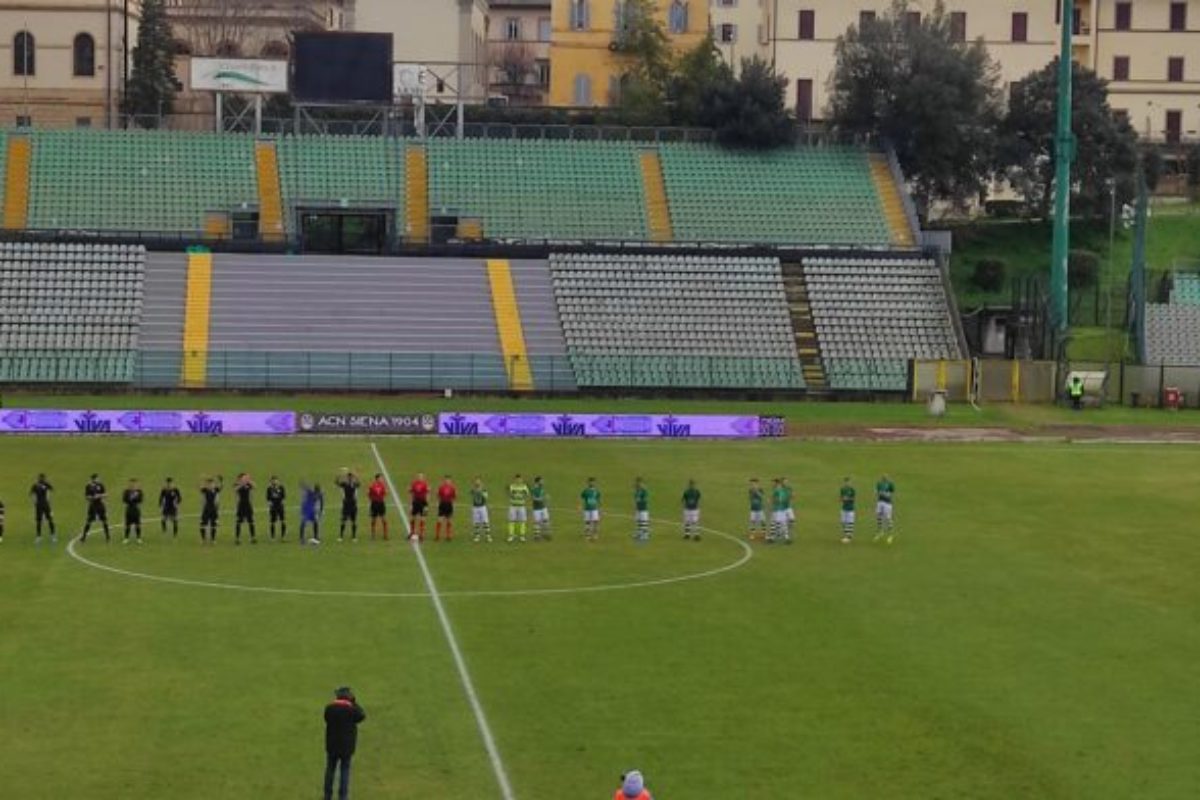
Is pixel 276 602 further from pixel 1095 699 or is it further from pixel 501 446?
pixel 501 446

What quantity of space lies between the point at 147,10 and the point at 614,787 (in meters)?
112

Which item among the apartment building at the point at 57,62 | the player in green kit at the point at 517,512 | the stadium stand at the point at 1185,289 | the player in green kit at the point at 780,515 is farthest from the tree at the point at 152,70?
the player in green kit at the point at 780,515

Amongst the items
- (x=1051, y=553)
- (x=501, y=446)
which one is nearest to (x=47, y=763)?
(x=1051, y=553)

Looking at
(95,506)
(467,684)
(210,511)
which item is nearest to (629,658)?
(467,684)

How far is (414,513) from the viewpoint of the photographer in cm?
4512

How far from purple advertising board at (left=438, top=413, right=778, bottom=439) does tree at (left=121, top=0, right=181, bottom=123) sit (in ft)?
180

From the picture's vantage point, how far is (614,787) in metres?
24.5

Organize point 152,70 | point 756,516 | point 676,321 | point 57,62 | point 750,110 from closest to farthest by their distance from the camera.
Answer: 1. point 756,516
2. point 676,321
3. point 750,110
4. point 57,62
5. point 152,70

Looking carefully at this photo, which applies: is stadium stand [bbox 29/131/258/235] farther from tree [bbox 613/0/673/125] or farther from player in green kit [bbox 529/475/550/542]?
player in green kit [bbox 529/475/550/542]

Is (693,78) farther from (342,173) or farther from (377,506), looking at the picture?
(377,506)

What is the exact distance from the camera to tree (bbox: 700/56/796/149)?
10594cm

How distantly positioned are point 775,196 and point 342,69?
24.8 meters

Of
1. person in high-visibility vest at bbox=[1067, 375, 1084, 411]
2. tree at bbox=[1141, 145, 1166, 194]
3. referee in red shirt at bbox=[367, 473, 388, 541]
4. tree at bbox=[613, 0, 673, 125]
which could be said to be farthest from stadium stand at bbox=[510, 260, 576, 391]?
tree at bbox=[1141, 145, 1166, 194]

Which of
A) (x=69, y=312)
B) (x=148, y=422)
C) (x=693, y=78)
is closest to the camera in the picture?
(x=148, y=422)
